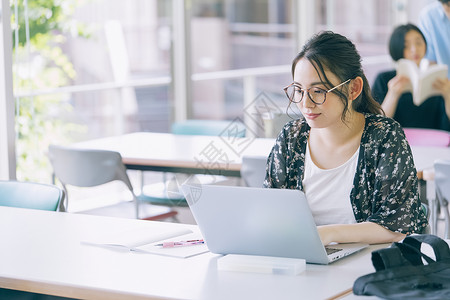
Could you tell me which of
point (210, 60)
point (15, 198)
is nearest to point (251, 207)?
point (15, 198)

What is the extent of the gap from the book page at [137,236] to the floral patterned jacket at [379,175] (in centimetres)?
34

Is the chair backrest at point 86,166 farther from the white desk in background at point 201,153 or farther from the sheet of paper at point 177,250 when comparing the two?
the sheet of paper at point 177,250

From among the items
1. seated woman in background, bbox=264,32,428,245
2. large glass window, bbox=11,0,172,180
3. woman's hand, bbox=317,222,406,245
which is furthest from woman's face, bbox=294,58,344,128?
large glass window, bbox=11,0,172,180

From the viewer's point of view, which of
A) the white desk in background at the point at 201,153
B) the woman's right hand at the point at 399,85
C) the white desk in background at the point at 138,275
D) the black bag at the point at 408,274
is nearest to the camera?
the black bag at the point at 408,274

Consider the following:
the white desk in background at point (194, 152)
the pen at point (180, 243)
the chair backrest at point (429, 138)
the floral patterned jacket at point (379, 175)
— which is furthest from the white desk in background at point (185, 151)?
the pen at point (180, 243)

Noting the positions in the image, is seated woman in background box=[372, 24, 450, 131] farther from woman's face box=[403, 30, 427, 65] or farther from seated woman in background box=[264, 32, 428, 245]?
seated woman in background box=[264, 32, 428, 245]

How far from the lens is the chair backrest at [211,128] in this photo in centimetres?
403

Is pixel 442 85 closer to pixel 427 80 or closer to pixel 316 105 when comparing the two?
pixel 427 80

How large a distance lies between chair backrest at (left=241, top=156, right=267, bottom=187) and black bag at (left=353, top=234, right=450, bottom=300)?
54.7 inches

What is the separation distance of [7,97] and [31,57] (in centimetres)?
37

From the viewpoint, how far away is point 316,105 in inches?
80.3

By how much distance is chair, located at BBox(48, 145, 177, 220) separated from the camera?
11.1ft

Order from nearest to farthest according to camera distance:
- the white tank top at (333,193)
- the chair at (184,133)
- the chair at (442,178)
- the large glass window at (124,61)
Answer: the white tank top at (333,193)
the chair at (442,178)
the chair at (184,133)
the large glass window at (124,61)

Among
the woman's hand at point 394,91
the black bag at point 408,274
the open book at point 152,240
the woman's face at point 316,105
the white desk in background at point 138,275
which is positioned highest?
the woman's face at point 316,105
